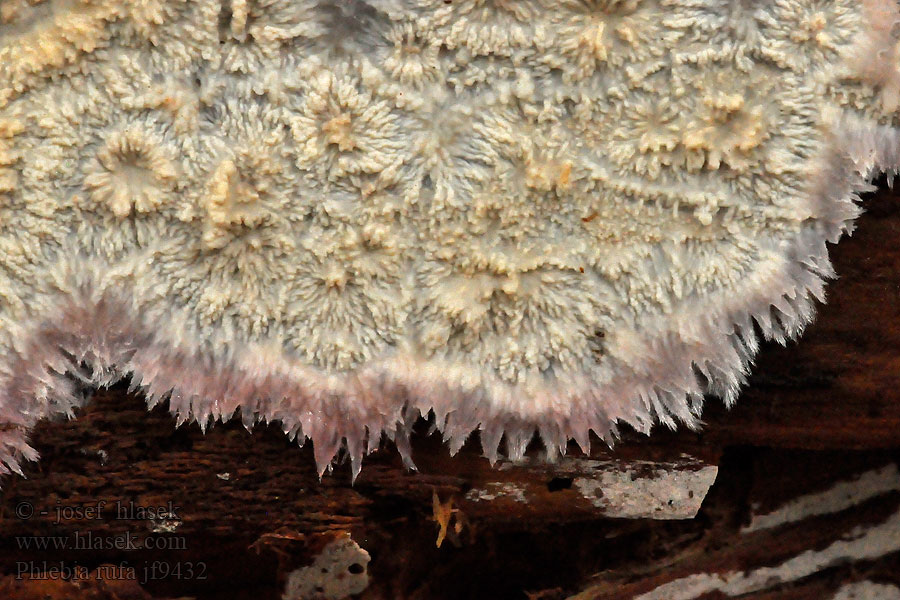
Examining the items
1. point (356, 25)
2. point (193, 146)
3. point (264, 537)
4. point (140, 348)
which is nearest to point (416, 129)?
point (356, 25)

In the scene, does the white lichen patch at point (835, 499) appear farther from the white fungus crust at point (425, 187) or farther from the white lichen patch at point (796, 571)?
the white fungus crust at point (425, 187)

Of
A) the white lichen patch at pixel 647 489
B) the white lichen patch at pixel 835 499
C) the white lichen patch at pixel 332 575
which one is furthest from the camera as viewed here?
the white lichen patch at pixel 835 499

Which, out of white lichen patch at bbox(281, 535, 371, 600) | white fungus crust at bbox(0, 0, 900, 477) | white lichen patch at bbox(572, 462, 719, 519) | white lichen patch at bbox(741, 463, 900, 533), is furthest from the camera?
white lichen patch at bbox(741, 463, 900, 533)

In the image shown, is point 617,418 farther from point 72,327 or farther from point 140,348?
point 72,327

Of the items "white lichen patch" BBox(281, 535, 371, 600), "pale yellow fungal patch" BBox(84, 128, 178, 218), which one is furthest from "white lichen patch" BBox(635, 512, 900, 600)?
"pale yellow fungal patch" BBox(84, 128, 178, 218)

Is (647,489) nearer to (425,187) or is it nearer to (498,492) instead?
(498,492)

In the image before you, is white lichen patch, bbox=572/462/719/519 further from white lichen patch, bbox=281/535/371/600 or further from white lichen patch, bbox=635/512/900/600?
white lichen patch, bbox=281/535/371/600

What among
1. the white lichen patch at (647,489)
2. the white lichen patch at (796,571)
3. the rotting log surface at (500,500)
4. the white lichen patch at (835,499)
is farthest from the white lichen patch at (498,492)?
the white lichen patch at (835,499)
